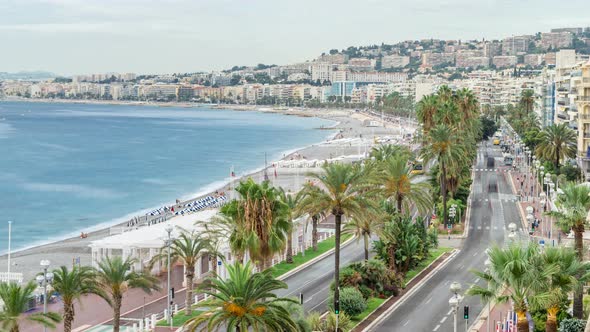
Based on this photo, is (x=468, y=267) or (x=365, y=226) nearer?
(x=365, y=226)

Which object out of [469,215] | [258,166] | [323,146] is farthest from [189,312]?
[323,146]

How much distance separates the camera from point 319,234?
60.9 m

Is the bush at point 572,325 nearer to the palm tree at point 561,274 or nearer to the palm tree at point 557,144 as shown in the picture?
the palm tree at point 561,274

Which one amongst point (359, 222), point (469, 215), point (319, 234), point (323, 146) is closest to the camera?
point (359, 222)

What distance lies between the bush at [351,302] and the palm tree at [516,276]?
37.9 ft

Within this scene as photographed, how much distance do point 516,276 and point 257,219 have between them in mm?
12050

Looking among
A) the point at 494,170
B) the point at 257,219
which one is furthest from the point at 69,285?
the point at 494,170

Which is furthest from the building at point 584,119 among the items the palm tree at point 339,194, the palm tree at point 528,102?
the palm tree at point 528,102

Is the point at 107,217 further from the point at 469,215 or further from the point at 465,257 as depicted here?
the point at 465,257

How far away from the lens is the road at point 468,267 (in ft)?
118

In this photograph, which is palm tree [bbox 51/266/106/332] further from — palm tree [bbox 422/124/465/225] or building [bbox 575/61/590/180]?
building [bbox 575/61/590/180]

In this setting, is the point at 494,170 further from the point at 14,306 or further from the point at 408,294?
the point at 14,306

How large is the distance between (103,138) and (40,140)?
15.7 m

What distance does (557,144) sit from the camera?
79.4m
